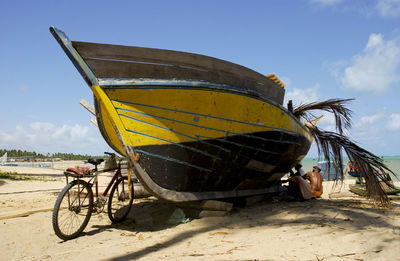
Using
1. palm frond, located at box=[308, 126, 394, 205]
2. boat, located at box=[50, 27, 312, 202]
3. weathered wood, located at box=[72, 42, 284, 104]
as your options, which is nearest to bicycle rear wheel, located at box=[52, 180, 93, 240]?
boat, located at box=[50, 27, 312, 202]

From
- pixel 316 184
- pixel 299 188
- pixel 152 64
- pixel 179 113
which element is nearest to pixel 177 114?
pixel 179 113

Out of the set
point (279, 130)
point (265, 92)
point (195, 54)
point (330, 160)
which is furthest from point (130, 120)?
point (330, 160)

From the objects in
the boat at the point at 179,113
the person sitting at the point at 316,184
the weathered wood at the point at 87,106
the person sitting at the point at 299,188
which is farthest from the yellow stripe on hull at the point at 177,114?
the weathered wood at the point at 87,106

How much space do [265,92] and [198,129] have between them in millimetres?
1382

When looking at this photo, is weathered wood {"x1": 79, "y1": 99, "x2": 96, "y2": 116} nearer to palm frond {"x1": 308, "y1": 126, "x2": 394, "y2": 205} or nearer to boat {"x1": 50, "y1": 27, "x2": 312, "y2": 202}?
boat {"x1": 50, "y1": 27, "x2": 312, "y2": 202}

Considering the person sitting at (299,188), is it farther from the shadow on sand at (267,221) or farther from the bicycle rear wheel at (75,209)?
the bicycle rear wheel at (75,209)

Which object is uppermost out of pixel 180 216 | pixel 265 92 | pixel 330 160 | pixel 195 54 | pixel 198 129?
pixel 195 54

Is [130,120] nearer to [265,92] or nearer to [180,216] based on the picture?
[180,216]

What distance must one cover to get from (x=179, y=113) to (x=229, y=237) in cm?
155

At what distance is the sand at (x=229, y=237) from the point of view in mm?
2430

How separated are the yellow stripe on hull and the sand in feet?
3.79

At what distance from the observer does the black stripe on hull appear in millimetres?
3434

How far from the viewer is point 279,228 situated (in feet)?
10.4

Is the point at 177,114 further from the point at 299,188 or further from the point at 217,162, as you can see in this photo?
the point at 299,188
